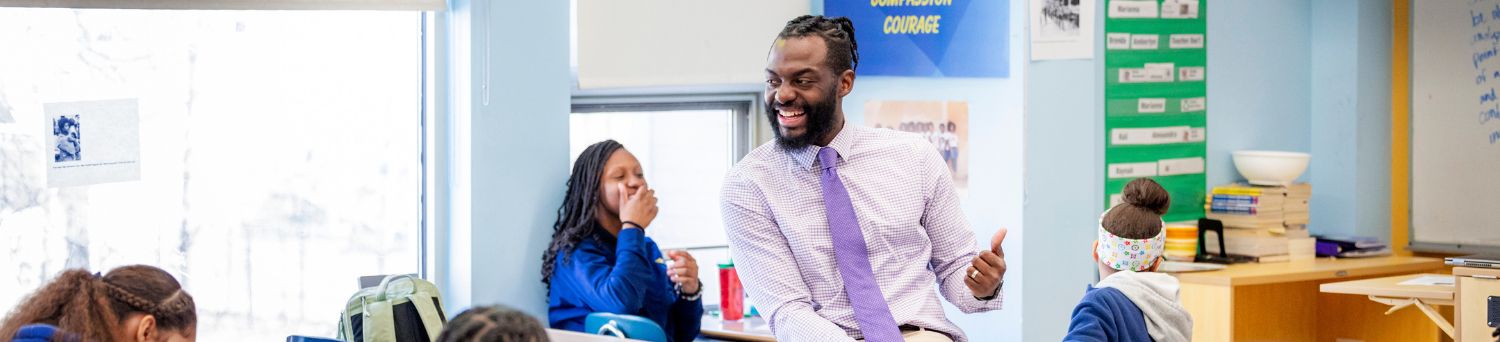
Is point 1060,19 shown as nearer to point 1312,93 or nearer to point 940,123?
point 940,123

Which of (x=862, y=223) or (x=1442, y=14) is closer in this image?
(x=862, y=223)

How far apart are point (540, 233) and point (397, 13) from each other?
74cm

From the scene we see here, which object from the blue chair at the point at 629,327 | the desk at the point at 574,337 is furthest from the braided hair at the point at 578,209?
the desk at the point at 574,337

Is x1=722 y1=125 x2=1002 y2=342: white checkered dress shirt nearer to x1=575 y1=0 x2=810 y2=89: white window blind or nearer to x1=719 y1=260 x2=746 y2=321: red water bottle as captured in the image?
x1=575 y1=0 x2=810 y2=89: white window blind

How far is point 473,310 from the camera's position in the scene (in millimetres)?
2086

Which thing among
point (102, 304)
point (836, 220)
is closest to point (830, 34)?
point (836, 220)

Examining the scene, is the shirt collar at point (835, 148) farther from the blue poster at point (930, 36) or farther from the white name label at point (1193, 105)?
the white name label at point (1193, 105)

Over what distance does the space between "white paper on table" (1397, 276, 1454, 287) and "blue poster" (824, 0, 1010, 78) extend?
1.47 meters

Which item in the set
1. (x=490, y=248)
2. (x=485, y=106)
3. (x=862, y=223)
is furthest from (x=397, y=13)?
(x=862, y=223)

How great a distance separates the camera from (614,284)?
3.98m

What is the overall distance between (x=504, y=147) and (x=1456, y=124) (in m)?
4.17

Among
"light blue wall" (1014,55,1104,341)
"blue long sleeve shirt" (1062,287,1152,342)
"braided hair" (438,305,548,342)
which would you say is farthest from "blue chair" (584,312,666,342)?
"braided hair" (438,305,548,342)

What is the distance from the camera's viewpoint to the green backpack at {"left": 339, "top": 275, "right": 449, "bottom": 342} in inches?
139

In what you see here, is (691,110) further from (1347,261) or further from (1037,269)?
(1347,261)
